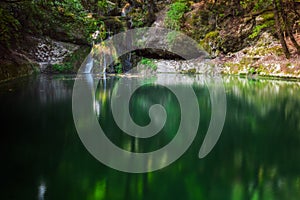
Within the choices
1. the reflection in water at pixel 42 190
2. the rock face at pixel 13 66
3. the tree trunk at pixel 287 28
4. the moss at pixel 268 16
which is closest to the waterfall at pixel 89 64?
the rock face at pixel 13 66

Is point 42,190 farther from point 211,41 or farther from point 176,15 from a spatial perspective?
point 176,15

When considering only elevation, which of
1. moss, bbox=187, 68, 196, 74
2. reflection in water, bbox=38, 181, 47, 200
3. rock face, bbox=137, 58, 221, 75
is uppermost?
rock face, bbox=137, 58, 221, 75

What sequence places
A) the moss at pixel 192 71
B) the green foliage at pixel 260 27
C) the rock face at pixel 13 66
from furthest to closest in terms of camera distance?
the moss at pixel 192 71, the green foliage at pixel 260 27, the rock face at pixel 13 66

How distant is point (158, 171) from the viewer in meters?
3.82

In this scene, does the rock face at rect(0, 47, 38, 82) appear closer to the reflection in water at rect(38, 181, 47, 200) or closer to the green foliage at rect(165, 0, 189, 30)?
the green foliage at rect(165, 0, 189, 30)

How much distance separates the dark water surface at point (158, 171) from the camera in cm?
324

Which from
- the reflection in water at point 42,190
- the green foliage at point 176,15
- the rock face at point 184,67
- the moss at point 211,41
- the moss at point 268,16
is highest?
the green foliage at point 176,15

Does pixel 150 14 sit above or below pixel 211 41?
above

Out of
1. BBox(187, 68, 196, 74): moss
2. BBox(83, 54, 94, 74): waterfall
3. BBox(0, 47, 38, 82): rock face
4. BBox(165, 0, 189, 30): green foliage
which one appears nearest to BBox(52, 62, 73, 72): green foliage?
BBox(83, 54, 94, 74): waterfall

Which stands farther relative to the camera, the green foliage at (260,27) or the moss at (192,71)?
the moss at (192,71)

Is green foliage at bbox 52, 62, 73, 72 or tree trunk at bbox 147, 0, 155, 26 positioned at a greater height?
tree trunk at bbox 147, 0, 155, 26

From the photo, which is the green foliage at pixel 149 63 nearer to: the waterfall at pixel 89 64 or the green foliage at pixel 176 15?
the green foliage at pixel 176 15

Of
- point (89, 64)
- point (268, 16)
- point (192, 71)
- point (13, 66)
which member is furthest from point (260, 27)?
point (13, 66)

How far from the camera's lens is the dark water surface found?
324cm
